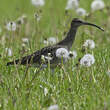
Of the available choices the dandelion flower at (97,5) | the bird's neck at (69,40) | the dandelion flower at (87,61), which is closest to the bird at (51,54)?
the bird's neck at (69,40)

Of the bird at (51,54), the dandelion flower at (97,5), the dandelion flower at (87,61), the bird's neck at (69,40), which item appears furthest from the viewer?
the dandelion flower at (97,5)

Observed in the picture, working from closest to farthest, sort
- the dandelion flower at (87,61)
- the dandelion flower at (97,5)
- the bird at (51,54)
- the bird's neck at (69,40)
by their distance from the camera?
the dandelion flower at (87,61) < the bird at (51,54) < the bird's neck at (69,40) < the dandelion flower at (97,5)

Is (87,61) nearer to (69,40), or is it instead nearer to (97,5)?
(69,40)

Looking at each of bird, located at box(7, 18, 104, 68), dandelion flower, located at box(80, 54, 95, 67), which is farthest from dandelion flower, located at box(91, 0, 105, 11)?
dandelion flower, located at box(80, 54, 95, 67)

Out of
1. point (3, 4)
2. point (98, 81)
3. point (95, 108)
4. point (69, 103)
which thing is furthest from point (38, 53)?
point (3, 4)

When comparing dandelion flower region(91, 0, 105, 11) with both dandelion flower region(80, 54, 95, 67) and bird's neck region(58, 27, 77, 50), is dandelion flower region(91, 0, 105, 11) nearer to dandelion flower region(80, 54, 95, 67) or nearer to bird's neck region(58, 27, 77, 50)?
bird's neck region(58, 27, 77, 50)

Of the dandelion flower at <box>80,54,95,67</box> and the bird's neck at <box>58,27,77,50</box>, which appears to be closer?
the dandelion flower at <box>80,54,95,67</box>

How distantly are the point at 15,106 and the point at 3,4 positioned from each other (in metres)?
14.1

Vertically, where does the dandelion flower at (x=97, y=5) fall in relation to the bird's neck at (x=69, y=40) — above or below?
above

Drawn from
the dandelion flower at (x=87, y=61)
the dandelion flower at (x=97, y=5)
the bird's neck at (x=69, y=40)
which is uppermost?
the dandelion flower at (x=97, y=5)

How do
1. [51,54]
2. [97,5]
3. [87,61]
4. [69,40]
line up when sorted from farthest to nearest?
[97,5] < [69,40] < [51,54] < [87,61]

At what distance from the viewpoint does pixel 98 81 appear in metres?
5.95

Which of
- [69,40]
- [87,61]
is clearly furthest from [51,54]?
[87,61]

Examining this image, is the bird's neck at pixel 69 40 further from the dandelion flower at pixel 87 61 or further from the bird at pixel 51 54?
the dandelion flower at pixel 87 61
